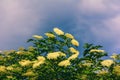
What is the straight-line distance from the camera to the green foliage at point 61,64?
14.8 m

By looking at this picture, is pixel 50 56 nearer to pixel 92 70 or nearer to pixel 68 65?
pixel 68 65

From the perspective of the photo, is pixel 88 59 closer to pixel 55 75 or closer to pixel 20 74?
pixel 55 75

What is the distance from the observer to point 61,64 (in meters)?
14.2

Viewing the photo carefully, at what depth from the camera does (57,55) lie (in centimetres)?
1447

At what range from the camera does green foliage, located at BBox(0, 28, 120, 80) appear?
14812 millimetres

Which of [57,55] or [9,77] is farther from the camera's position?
[9,77]

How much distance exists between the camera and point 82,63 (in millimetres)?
15703

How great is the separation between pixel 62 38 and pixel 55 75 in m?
1.87

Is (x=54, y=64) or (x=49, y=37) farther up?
(x=49, y=37)

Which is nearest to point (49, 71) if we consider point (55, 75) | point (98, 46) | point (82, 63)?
point (55, 75)

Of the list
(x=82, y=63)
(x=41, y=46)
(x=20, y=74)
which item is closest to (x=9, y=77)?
(x=20, y=74)

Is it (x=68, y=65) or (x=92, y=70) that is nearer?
(x=68, y=65)

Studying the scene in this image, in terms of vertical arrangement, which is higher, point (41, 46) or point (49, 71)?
point (41, 46)

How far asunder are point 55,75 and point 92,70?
64.0 inches
